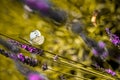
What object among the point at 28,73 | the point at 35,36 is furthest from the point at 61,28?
the point at 28,73

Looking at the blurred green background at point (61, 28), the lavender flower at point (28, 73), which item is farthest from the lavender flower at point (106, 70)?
the lavender flower at point (28, 73)

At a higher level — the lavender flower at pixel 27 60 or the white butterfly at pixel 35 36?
the white butterfly at pixel 35 36

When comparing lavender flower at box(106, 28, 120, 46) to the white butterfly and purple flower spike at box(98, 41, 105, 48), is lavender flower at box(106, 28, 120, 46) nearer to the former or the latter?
purple flower spike at box(98, 41, 105, 48)

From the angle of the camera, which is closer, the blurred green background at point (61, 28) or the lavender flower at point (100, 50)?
the blurred green background at point (61, 28)

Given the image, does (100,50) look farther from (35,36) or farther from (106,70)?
(35,36)

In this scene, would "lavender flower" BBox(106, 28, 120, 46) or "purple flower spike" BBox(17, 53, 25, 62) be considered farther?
"lavender flower" BBox(106, 28, 120, 46)

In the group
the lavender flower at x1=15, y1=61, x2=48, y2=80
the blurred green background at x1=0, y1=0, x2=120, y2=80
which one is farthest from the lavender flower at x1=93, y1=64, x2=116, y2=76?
the lavender flower at x1=15, y1=61, x2=48, y2=80

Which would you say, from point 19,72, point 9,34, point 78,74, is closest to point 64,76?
point 78,74

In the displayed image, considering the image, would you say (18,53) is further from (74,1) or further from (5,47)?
(74,1)

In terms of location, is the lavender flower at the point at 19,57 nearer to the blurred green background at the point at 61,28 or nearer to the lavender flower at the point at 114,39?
the blurred green background at the point at 61,28

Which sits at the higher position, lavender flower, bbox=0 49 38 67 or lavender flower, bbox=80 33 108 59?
lavender flower, bbox=80 33 108 59
